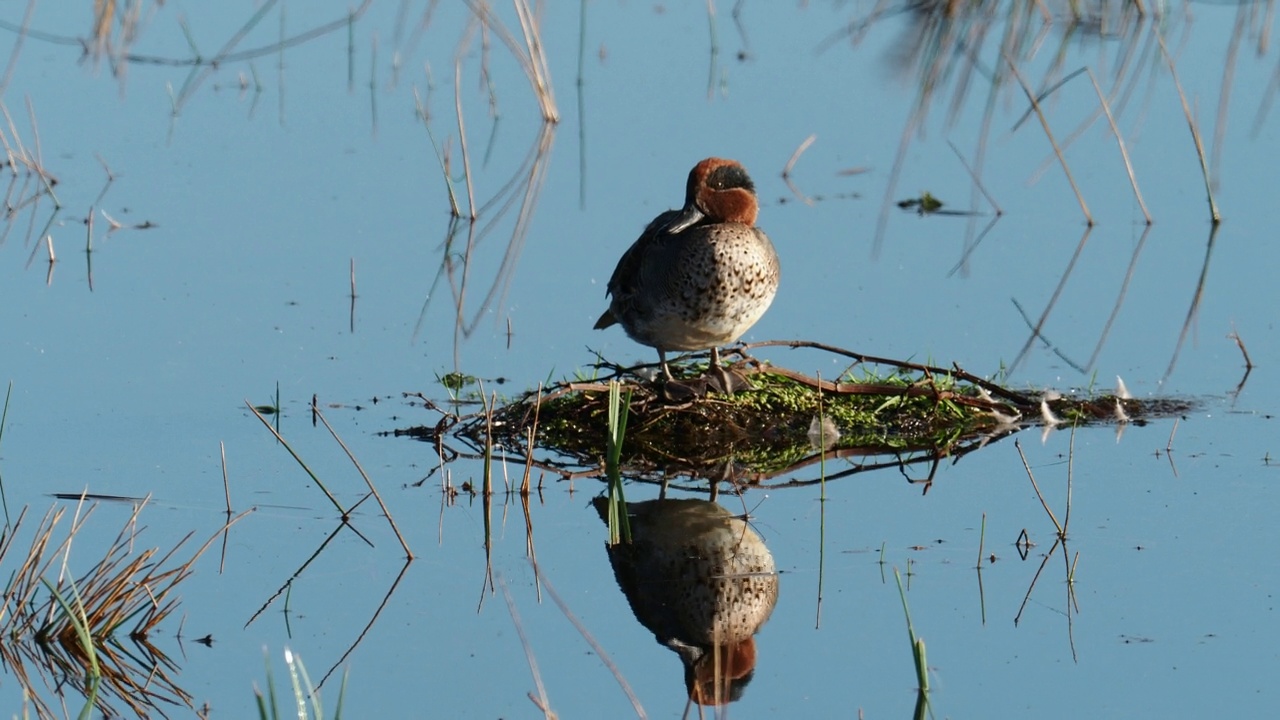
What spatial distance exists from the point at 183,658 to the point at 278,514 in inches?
38.5

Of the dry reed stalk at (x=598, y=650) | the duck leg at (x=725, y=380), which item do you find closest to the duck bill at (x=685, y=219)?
the duck leg at (x=725, y=380)

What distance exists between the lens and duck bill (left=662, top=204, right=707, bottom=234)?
552 cm

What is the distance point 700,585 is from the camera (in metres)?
4.14

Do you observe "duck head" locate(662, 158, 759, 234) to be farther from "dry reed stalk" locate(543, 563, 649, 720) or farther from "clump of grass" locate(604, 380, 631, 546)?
"dry reed stalk" locate(543, 563, 649, 720)

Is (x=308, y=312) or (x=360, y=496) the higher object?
(x=308, y=312)

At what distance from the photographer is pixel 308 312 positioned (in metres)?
6.56

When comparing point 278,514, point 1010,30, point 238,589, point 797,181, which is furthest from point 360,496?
point 1010,30

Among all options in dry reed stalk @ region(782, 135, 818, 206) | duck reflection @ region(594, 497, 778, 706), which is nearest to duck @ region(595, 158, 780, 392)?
duck reflection @ region(594, 497, 778, 706)

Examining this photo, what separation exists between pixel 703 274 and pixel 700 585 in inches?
56.5

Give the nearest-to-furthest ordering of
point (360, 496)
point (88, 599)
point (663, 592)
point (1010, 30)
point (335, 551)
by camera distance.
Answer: point (88, 599), point (663, 592), point (335, 551), point (360, 496), point (1010, 30)

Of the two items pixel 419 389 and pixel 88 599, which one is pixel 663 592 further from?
pixel 419 389

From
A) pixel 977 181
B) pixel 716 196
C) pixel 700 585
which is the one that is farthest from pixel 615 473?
pixel 977 181

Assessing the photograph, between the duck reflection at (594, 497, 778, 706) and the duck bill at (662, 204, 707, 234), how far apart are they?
109cm

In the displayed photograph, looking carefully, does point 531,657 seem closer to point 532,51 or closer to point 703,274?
point 703,274
